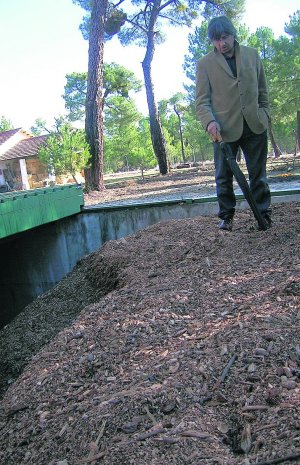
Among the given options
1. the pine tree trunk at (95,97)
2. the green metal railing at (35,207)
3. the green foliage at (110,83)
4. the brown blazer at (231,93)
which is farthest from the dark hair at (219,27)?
the green foliage at (110,83)

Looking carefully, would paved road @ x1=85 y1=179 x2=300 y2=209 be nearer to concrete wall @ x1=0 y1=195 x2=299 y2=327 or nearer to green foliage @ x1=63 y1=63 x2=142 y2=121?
concrete wall @ x1=0 y1=195 x2=299 y2=327

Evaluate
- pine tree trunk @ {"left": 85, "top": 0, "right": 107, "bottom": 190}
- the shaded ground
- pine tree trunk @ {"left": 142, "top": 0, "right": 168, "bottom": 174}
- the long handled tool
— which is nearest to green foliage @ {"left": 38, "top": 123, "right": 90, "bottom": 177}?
pine tree trunk @ {"left": 85, "top": 0, "right": 107, "bottom": 190}

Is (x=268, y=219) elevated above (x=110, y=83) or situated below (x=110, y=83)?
below

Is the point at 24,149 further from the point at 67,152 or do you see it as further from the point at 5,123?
the point at 5,123

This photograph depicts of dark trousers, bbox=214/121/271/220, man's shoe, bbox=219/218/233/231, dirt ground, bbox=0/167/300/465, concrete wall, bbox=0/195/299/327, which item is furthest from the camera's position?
concrete wall, bbox=0/195/299/327

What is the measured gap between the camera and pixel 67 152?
12.7m

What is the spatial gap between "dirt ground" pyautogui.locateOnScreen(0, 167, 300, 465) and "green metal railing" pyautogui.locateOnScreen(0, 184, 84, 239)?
328cm

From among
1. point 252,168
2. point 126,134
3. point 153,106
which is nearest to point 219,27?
point 252,168

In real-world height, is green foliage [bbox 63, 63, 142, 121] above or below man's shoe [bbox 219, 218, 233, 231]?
above

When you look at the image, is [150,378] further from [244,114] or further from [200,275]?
[244,114]

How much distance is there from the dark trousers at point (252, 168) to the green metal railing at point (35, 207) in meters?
3.35

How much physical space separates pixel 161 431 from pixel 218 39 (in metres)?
3.34

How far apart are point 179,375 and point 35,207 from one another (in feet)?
18.4

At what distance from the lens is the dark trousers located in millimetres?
4320
